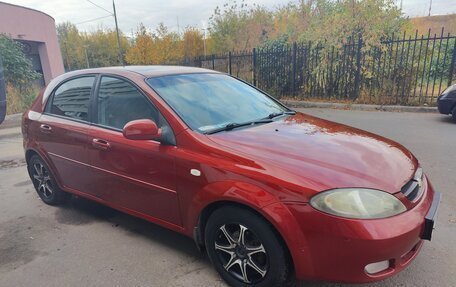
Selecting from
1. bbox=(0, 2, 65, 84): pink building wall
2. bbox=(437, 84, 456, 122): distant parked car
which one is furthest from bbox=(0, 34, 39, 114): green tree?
bbox=(437, 84, 456, 122): distant parked car

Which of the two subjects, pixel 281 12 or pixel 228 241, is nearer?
pixel 228 241

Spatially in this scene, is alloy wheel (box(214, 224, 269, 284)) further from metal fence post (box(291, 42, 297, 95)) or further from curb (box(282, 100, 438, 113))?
metal fence post (box(291, 42, 297, 95))

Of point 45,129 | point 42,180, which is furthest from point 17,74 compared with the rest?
point 45,129

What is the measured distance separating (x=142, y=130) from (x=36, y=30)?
84.8 ft

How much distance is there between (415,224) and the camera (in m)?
2.11

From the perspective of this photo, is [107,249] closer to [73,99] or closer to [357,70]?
[73,99]

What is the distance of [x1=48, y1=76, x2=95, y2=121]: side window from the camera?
3.51 m

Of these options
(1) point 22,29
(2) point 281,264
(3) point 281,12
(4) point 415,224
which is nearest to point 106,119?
(2) point 281,264

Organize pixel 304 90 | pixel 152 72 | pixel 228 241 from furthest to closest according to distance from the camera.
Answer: pixel 304 90 → pixel 152 72 → pixel 228 241

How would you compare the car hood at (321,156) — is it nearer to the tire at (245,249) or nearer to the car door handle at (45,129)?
the tire at (245,249)

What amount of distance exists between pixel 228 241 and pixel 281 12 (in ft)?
71.9

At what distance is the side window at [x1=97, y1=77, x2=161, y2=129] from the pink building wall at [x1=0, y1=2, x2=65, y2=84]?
20.3 m

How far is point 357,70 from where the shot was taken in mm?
10781

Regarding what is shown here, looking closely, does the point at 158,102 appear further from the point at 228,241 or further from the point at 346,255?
the point at 346,255
